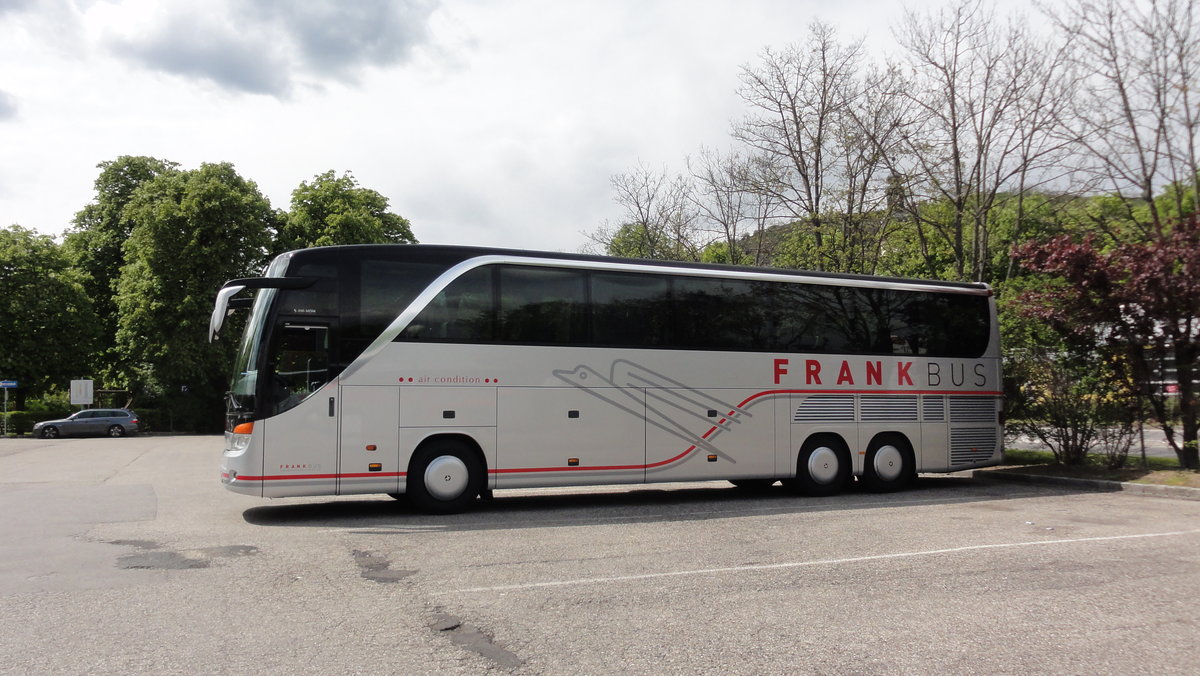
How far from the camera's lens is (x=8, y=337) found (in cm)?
4494

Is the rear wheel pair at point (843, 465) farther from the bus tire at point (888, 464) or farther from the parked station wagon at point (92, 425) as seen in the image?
the parked station wagon at point (92, 425)

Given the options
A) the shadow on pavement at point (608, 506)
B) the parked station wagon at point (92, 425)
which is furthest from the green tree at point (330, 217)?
the shadow on pavement at point (608, 506)

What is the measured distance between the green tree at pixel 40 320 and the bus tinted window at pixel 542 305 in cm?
4198

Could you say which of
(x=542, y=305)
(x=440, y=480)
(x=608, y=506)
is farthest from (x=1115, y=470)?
(x=440, y=480)

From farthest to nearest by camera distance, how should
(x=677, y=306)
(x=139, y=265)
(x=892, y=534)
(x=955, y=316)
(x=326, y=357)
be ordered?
1. (x=139, y=265)
2. (x=955, y=316)
3. (x=677, y=306)
4. (x=326, y=357)
5. (x=892, y=534)

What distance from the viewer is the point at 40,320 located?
149 feet

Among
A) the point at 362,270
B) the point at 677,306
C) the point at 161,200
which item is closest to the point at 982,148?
the point at 677,306

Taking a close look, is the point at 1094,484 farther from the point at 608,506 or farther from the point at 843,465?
the point at 608,506

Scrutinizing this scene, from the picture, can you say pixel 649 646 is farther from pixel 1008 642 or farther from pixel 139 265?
pixel 139 265

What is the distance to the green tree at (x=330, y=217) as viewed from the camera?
47.5 m

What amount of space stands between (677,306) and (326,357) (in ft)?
16.8

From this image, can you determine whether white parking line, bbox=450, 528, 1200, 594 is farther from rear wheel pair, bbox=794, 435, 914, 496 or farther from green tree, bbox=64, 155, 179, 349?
green tree, bbox=64, 155, 179, 349

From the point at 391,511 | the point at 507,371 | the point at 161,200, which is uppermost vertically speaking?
the point at 161,200

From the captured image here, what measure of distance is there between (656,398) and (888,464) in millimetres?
4578
